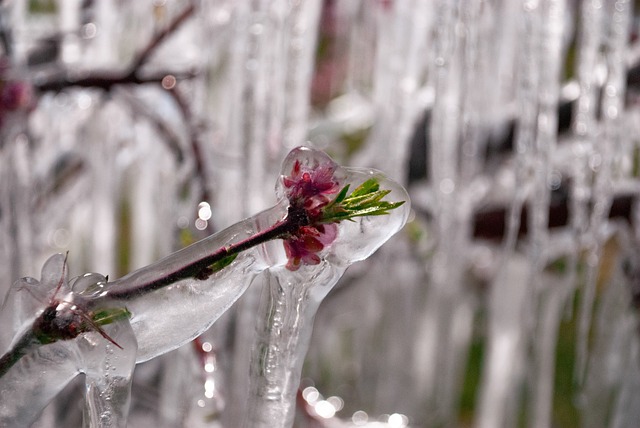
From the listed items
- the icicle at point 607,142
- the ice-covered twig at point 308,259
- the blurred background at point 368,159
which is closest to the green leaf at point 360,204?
the ice-covered twig at point 308,259

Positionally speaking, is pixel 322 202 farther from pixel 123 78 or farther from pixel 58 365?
pixel 123 78

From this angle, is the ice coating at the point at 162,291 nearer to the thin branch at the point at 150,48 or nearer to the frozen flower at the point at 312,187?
the frozen flower at the point at 312,187

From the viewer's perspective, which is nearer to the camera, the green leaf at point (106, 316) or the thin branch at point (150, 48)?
the green leaf at point (106, 316)

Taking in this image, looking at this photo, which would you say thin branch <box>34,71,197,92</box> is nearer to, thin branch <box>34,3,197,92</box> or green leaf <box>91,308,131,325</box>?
thin branch <box>34,3,197,92</box>

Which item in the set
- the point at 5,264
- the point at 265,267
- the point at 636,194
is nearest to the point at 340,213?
the point at 265,267

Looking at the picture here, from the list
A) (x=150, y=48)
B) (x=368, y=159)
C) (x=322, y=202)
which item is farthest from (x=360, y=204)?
(x=368, y=159)

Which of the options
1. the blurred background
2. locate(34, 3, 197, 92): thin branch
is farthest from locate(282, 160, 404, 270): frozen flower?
locate(34, 3, 197, 92): thin branch

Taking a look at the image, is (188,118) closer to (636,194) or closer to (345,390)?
(636,194)
